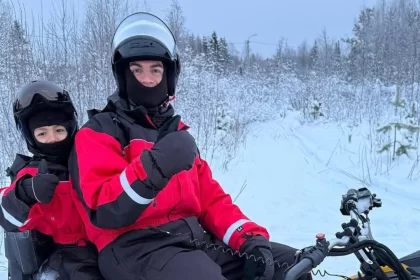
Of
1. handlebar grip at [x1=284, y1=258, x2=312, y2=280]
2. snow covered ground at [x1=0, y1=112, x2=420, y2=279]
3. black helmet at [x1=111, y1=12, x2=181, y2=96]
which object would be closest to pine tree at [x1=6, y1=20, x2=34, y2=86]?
snow covered ground at [x1=0, y1=112, x2=420, y2=279]

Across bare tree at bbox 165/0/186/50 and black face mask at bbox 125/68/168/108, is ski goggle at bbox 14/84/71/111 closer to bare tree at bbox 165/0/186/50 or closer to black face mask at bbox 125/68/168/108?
black face mask at bbox 125/68/168/108

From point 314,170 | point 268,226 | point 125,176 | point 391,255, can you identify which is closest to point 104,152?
point 125,176

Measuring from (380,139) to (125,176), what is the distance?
6938mm

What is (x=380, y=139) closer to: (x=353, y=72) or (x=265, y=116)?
(x=265, y=116)

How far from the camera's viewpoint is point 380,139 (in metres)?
7.64

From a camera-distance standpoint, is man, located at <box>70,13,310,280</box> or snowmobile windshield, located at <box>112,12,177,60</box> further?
snowmobile windshield, located at <box>112,12,177,60</box>

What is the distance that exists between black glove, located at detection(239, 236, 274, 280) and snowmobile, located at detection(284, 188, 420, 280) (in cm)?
13

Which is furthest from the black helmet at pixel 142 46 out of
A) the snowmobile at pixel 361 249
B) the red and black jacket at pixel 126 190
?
the snowmobile at pixel 361 249

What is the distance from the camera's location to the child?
5.78 feet

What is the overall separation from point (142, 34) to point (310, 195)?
403cm

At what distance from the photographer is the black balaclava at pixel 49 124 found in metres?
2.00

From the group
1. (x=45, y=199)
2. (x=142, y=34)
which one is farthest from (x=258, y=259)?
(x=142, y=34)

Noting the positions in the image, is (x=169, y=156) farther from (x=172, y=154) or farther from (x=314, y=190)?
(x=314, y=190)

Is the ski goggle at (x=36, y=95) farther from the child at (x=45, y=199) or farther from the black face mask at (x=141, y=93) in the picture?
the black face mask at (x=141, y=93)
